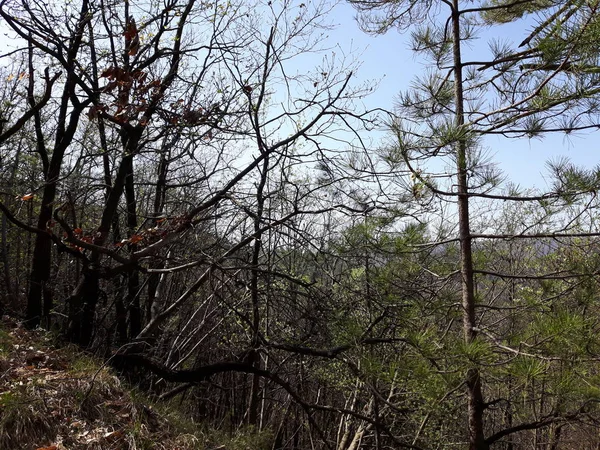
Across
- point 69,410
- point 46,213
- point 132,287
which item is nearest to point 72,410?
point 69,410

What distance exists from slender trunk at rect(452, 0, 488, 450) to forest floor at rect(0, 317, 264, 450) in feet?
6.32

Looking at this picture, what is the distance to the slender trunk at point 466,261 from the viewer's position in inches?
133

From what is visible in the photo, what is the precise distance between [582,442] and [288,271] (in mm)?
7436

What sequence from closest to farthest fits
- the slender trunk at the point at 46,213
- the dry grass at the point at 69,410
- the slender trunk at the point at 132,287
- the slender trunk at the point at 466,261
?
1. the dry grass at the point at 69,410
2. the slender trunk at the point at 466,261
3. the slender trunk at the point at 46,213
4. the slender trunk at the point at 132,287

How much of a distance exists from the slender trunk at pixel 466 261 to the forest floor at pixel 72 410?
6.32 ft

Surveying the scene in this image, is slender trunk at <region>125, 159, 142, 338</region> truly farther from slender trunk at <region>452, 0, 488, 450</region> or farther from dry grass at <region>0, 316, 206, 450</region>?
slender trunk at <region>452, 0, 488, 450</region>

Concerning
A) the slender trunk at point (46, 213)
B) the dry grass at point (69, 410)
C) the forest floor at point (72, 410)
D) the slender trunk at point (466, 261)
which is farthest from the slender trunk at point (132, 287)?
Answer: the slender trunk at point (466, 261)

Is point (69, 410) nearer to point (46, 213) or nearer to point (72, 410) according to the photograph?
point (72, 410)

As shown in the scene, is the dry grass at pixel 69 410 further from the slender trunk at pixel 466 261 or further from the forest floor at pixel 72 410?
the slender trunk at pixel 466 261

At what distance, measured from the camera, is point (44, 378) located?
3080 mm

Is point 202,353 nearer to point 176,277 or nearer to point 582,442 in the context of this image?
point 176,277

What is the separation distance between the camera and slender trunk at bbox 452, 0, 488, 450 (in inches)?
133

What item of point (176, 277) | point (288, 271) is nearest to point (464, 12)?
point (288, 271)

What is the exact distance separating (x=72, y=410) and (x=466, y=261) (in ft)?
9.60
